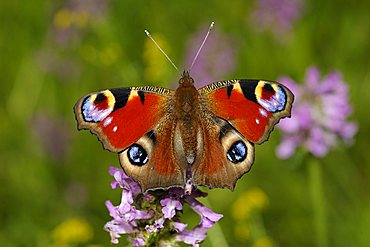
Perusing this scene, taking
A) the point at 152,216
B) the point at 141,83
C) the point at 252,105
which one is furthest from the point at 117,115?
the point at 141,83

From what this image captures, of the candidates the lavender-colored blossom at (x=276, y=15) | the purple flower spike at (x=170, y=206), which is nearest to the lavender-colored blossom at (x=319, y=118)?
the purple flower spike at (x=170, y=206)

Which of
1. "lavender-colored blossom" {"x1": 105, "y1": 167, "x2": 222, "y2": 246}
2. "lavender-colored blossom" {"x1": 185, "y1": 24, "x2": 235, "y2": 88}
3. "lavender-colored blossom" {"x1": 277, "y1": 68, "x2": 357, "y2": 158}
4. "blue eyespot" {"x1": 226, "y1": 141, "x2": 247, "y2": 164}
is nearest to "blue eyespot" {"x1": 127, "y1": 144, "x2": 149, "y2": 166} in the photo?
"lavender-colored blossom" {"x1": 105, "y1": 167, "x2": 222, "y2": 246}

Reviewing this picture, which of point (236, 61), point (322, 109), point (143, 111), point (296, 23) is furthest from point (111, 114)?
point (296, 23)

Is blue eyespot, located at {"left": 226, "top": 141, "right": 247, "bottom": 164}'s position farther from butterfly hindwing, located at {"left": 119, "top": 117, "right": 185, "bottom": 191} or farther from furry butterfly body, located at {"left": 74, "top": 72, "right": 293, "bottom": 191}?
butterfly hindwing, located at {"left": 119, "top": 117, "right": 185, "bottom": 191}

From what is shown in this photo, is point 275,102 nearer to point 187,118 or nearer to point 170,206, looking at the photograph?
point 187,118

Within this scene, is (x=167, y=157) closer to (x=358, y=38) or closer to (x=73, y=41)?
(x=358, y=38)
